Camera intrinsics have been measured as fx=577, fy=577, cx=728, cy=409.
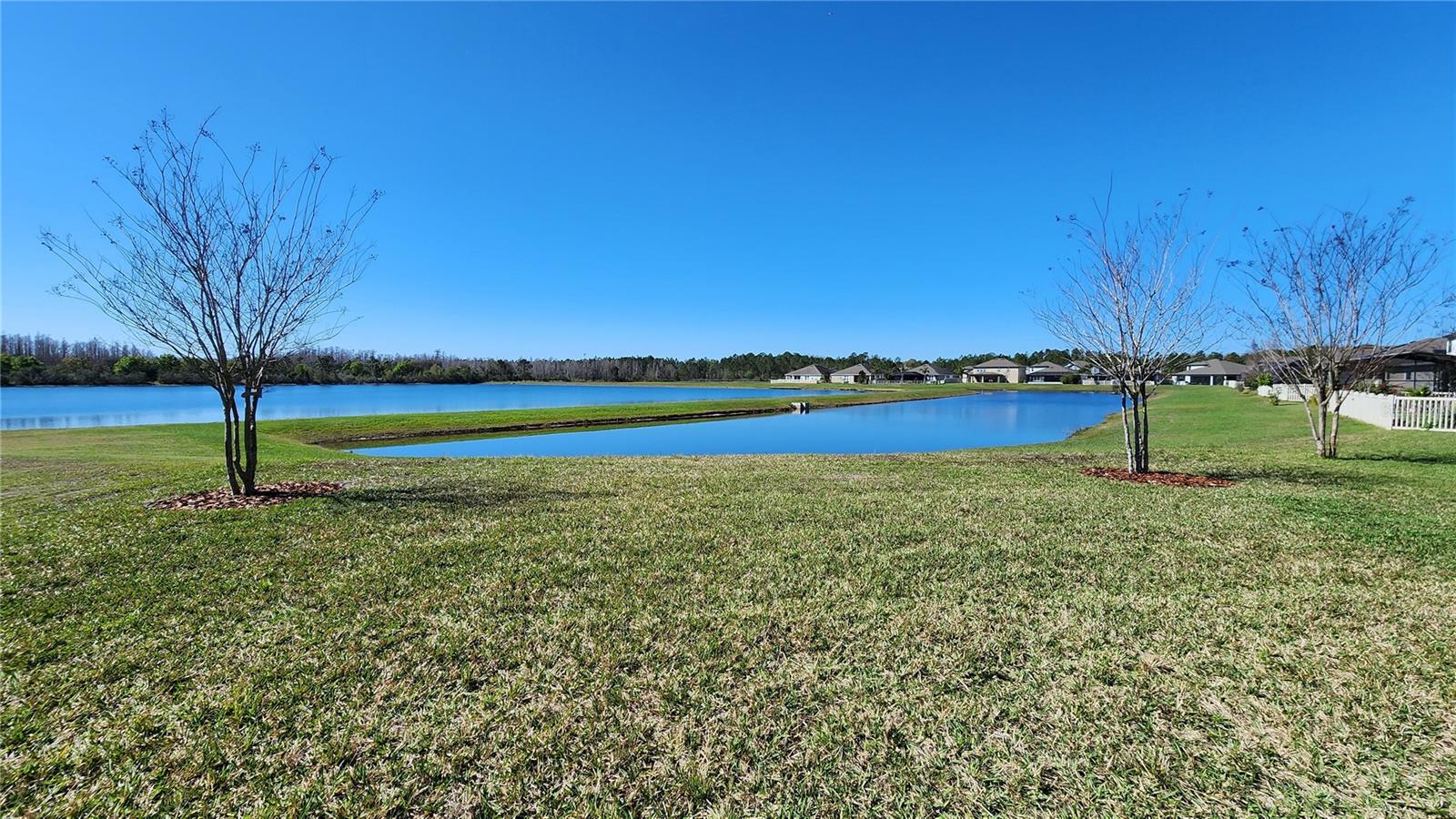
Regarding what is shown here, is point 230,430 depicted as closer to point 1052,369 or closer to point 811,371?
point 811,371

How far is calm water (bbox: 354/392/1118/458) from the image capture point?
62.0ft

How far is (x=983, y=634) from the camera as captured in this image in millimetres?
3449

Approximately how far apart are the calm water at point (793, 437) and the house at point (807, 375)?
80.2 metres

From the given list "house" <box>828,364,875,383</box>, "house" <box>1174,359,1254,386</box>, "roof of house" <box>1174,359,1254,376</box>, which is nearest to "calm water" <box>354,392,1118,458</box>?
"roof of house" <box>1174,359,1254,376</box>

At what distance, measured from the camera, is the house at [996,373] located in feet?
336

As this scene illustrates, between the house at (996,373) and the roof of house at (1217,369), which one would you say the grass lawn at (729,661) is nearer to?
the roof of house at (1217,369)

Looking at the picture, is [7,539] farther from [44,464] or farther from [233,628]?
[44,464]

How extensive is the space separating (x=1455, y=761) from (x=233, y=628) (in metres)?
6.08

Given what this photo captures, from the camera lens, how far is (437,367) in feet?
348

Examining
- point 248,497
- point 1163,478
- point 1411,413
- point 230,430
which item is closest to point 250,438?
point 230,430

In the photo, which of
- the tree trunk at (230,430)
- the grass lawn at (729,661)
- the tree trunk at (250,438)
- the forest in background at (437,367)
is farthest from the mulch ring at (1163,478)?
the forest in background at (437,367)

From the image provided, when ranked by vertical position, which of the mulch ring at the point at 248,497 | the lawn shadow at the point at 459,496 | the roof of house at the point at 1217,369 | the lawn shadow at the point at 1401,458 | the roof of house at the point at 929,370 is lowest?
the lawn shadow at the point at 1401,458

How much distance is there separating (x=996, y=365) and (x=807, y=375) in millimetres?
35577

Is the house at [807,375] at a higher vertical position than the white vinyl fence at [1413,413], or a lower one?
higher
